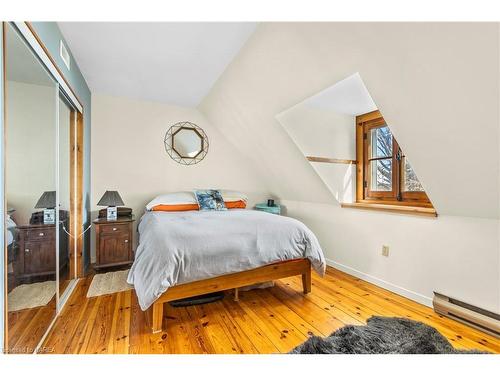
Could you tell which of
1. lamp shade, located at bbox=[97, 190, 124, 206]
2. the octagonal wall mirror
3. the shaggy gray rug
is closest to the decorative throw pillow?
the octagonal wall mirror

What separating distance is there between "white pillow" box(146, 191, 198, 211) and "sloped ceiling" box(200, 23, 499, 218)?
1.73 meters

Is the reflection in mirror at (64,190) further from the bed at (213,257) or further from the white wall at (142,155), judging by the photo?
the white wall at (142,155)

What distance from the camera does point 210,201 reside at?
3.29m

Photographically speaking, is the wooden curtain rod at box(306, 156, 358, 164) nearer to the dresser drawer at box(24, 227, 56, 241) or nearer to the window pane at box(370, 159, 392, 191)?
the window pane at box(370, 159, 392, 191)

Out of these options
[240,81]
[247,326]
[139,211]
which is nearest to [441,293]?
[247,326]

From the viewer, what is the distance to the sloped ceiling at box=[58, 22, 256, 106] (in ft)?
6.14

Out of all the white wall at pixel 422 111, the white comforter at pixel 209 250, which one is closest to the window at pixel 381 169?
the white wall at pixel 422 111

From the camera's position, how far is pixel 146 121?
3465 mm

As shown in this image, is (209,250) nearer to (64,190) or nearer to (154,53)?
(64,190)

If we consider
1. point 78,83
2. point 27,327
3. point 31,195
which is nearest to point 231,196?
point 78,83

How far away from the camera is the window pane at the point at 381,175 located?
2682 millimetres

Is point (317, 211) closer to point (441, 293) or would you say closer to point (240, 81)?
point (441, 293)

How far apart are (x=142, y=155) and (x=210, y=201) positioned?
1213mm

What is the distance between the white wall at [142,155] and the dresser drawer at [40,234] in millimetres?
1538
